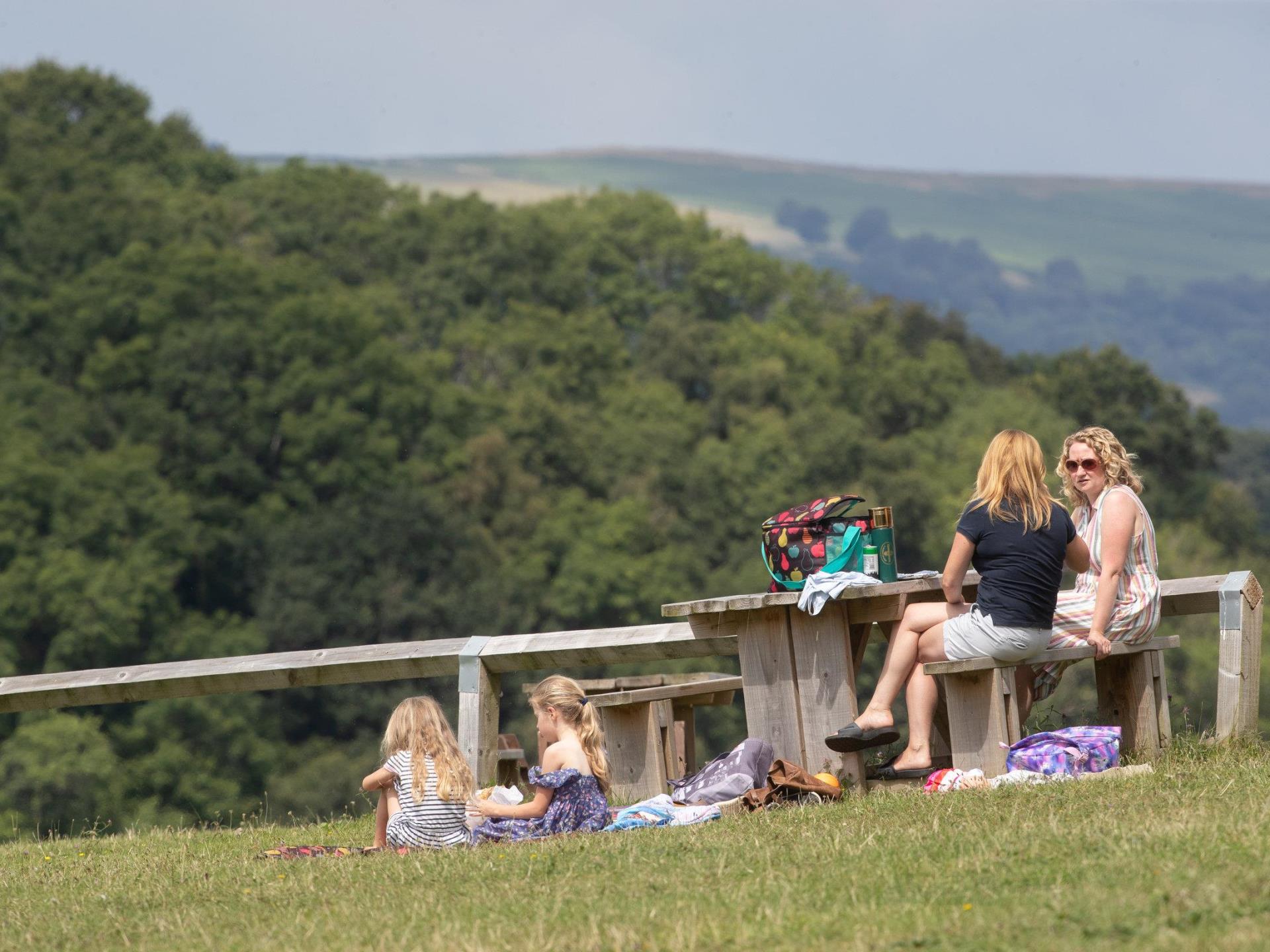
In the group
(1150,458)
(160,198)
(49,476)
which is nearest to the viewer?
(49,476)

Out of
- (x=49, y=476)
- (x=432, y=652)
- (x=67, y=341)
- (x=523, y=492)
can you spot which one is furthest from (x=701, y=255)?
(x=432, y=652)

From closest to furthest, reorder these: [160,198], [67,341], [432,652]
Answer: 1. [432,652]
2. [67,341]
3. [160,198]

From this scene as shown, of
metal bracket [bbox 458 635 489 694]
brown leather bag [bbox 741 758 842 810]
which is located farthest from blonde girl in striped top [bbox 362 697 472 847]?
brown leather bag [bbox 741 758 842 810]

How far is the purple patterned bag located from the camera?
7.24 m

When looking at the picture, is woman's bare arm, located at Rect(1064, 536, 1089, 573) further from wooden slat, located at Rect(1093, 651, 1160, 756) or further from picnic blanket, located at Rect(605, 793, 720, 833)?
picnic blanket, located at Rect(605, 793, 720, 833)

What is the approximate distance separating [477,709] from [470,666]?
20cm

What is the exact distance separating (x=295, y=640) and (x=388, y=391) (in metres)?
9.11

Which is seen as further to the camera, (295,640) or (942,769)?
(295,640)

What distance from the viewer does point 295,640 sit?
159 ft

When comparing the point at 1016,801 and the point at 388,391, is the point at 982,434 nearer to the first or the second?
the point at 388,391

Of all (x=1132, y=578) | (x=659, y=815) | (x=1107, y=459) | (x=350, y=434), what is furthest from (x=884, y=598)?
(x=350, y=434)

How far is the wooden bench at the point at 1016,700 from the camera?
731 centimetres

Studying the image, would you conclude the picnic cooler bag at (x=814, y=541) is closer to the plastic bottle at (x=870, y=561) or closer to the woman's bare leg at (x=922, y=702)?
the plastic bottle at (x=870, y=561)

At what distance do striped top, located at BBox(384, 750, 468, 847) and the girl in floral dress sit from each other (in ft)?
0.28
